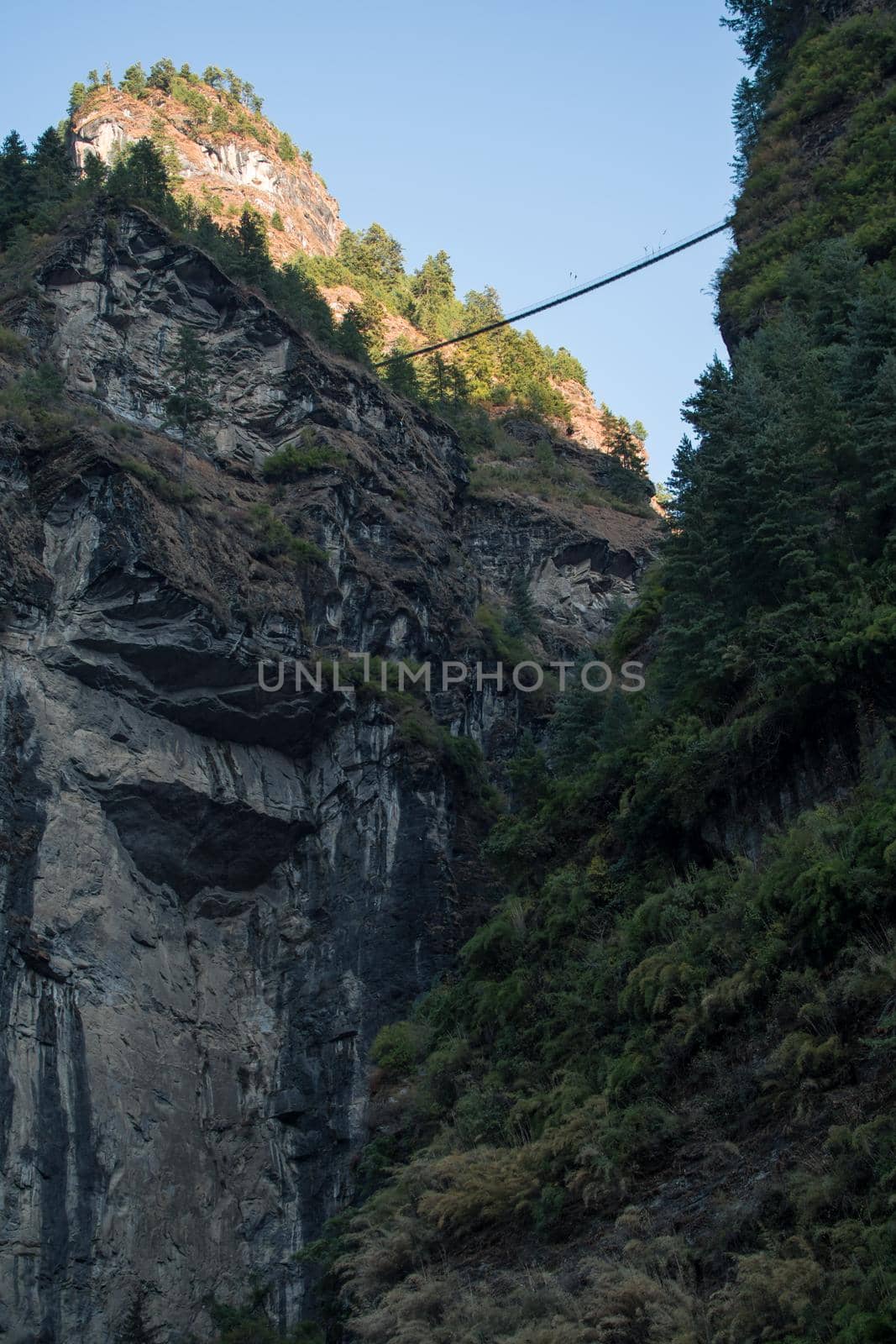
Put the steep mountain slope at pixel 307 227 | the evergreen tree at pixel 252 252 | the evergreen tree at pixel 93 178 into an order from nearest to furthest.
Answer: the evergreen tree at pixel 93 178
the evergreen tree at pixel 252 252
the steep mountain slope at pixel 307 227

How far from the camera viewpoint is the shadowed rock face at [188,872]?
28172 millimetres

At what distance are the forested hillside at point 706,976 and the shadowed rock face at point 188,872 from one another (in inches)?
175

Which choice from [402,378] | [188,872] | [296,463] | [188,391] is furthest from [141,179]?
[188,872]

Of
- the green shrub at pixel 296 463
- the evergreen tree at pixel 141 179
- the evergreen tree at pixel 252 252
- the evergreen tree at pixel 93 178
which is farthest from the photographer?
the evergreen tree at pixel 252 252

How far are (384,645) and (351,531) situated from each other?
445 centimetres

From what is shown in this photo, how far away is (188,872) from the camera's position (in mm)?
33906

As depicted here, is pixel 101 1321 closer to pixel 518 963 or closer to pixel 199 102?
pixel 518 963

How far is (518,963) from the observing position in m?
23.7

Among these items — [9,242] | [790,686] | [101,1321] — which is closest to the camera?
[790,686]

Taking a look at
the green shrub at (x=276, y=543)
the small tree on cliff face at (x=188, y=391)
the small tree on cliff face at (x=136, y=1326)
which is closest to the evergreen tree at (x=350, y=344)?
the small tree on cliff face at (x=188, y=391)

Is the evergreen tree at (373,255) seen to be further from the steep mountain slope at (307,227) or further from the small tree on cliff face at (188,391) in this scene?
the small tree on cliff face at (188,391)

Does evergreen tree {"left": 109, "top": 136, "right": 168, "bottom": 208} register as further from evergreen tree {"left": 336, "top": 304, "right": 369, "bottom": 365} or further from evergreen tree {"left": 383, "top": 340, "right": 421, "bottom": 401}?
evergreen tree {"left": 383, "top": 340, "right": 421, "bottom": 401}

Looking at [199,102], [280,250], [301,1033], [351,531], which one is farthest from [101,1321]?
[199,102]

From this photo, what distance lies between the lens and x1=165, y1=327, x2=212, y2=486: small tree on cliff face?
4238 centimetres
